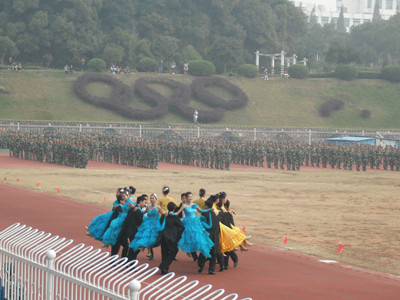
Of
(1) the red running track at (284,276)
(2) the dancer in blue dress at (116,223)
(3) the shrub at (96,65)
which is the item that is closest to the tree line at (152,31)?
(3) the shrub at (96,65)

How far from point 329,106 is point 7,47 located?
104 ft

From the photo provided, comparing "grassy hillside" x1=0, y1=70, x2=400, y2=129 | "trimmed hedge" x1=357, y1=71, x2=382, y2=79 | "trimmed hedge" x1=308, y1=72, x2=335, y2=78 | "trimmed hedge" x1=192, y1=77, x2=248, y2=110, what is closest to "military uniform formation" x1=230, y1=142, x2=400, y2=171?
"grassy hillside" x1=0, y1=70, x2=400, y2=129

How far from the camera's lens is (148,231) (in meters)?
A: 11.2

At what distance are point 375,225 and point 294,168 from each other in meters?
21.6

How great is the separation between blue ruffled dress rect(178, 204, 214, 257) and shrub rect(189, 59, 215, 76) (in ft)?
193

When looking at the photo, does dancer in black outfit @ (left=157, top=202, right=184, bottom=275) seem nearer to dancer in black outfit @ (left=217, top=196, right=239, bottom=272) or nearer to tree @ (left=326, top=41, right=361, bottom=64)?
dancer in black outfit @ (left=217, top=196, right=239, bottom=272)

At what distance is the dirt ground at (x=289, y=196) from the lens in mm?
14703

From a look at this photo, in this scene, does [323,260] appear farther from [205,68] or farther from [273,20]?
[273,20]

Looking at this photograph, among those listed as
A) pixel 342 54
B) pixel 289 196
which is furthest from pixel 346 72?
pixel 289 196

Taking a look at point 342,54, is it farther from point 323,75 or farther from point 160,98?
point 160,98

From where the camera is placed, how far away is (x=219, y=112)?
6188cm

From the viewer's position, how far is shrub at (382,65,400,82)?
72.9 metres

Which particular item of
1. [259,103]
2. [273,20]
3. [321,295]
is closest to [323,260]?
[321,295]

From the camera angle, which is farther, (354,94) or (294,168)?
(354,94)
